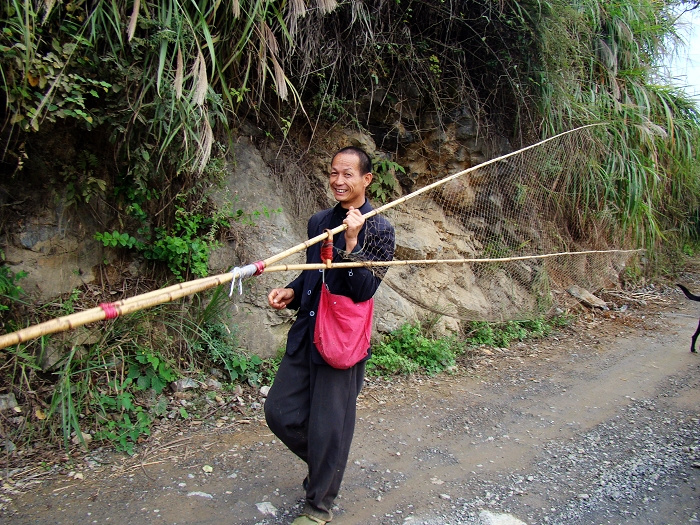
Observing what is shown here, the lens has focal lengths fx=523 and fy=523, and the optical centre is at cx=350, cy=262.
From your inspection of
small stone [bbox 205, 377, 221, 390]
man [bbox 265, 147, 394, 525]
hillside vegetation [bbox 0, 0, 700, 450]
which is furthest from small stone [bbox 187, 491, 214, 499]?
small stone [bbox 205, 377, 221, 390]

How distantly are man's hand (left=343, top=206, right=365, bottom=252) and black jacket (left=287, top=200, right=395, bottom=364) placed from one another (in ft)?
0.17

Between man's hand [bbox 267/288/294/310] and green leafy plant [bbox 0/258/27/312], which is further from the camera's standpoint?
green leafy plant [bbox 0/258/27/312]

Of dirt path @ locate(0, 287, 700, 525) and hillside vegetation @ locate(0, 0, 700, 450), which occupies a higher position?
hillside vegetation @ locate(0, 0, 700, 450)

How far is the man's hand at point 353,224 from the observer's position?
2.15 metres

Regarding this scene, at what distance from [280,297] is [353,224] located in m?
0.56

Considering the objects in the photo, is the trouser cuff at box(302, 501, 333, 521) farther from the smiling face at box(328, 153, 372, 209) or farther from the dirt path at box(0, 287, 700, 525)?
the smiling face at box(328, 153, 372, 209)

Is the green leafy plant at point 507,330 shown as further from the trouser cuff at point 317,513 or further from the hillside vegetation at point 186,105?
the trouser cuff at point 317,513

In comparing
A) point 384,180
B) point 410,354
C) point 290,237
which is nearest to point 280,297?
point 290,237

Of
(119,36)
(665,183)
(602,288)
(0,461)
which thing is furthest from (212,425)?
(665,183)

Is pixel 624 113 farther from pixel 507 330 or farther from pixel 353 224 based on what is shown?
pixel 353 224

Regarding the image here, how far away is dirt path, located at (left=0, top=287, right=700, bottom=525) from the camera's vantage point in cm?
249

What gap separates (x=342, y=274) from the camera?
7.50 feet

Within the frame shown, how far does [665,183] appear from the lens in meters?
7.70

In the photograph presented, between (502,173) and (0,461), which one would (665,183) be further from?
(0,461)
